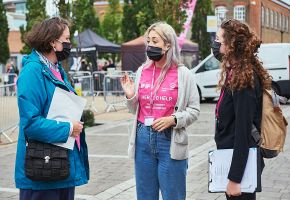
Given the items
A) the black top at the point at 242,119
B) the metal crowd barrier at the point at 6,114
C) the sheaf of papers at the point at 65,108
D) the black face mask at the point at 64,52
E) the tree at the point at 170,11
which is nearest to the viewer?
the black top at the point at 242,119

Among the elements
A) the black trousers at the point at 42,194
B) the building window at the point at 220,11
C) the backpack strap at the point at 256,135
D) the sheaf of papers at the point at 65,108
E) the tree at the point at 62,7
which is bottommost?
the black trousers at the point at 42,194

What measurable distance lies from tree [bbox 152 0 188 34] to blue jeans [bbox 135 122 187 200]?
48.2ft

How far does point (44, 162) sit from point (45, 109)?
0.35 m

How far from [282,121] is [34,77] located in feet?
5.37

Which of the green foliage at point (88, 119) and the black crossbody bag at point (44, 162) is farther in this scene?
the green foliage at point (88, 119)

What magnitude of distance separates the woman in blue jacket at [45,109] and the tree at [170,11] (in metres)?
15.0

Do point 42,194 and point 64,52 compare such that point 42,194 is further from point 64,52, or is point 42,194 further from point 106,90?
point 106,90

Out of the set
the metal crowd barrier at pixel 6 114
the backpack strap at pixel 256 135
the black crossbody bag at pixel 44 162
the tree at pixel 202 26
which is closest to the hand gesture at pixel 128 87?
the black crossbody bag at pixel 44 162

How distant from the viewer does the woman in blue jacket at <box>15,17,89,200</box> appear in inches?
125

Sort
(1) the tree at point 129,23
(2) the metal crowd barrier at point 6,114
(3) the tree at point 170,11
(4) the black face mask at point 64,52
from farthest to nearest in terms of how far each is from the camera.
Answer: (1) the tree at point 129,23, (3) the tree at point 170,11, (2) the metal crowd barrier at point 6,114, (4) the black face mask at point 64,52

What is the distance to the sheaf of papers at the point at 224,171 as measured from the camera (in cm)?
315

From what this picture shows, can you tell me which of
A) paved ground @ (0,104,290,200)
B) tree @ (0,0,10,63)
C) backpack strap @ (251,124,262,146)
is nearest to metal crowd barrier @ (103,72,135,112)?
paved ground @ (0,104,290,200)

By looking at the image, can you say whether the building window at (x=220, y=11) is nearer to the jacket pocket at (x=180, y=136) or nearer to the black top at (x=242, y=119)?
the jacket pocket at (x=180, y=136)

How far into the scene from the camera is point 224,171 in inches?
127
